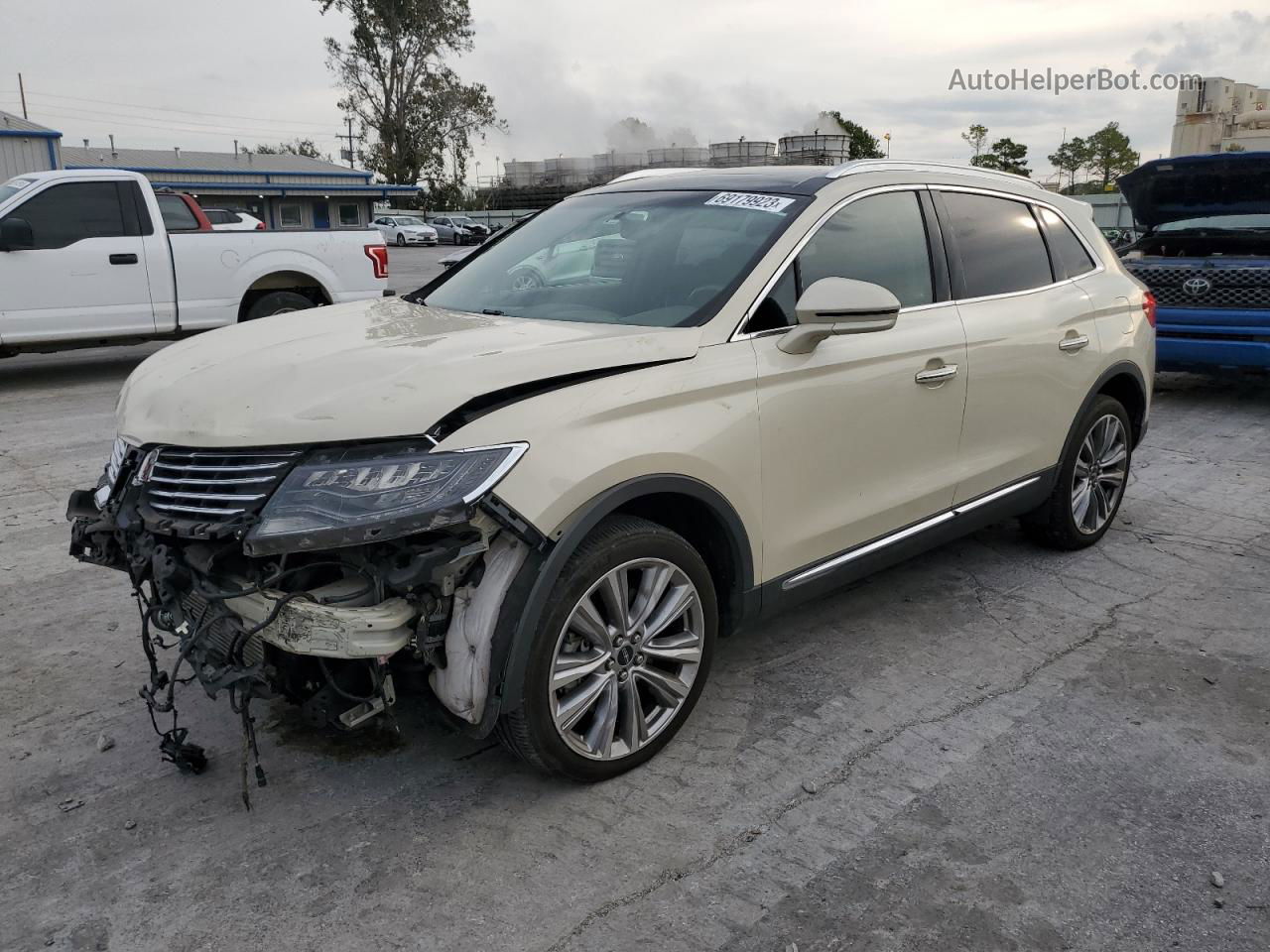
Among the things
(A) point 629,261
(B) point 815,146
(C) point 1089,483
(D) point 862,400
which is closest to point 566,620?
(D) point 862,400

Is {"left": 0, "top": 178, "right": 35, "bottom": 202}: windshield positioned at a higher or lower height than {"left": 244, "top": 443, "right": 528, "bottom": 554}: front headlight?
higher

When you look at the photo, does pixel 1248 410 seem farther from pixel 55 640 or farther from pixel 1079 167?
pixel 1079 167

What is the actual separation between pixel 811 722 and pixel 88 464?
17.5ft

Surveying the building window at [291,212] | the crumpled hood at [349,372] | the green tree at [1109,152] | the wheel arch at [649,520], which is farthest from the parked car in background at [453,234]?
the wheel arch at [649,520]

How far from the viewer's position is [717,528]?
10.8 ft

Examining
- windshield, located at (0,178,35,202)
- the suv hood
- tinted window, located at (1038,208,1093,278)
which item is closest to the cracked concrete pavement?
tinted window, located at (1038,208,1093,278)

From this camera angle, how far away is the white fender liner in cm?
270

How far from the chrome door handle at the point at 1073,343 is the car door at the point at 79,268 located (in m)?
8.60

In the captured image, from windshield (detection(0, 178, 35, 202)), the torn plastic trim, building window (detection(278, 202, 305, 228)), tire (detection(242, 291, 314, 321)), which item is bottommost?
the torn plastic trim

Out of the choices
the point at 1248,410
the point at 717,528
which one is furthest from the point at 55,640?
the point at 1248,410

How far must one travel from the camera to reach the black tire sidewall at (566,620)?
2.81 metres

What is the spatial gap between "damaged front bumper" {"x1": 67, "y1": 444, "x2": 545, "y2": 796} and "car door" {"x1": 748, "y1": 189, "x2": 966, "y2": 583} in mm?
1079

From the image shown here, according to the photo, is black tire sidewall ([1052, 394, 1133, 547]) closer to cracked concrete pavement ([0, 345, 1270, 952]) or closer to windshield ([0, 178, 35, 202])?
cracked concrete pavement ([0, 345, 1270, 952])

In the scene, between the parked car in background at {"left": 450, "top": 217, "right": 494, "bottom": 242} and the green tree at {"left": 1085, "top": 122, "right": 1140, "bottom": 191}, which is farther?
the green tree at {"left": 1085, "top": 122, "right": 1140, "bottom": 191}
